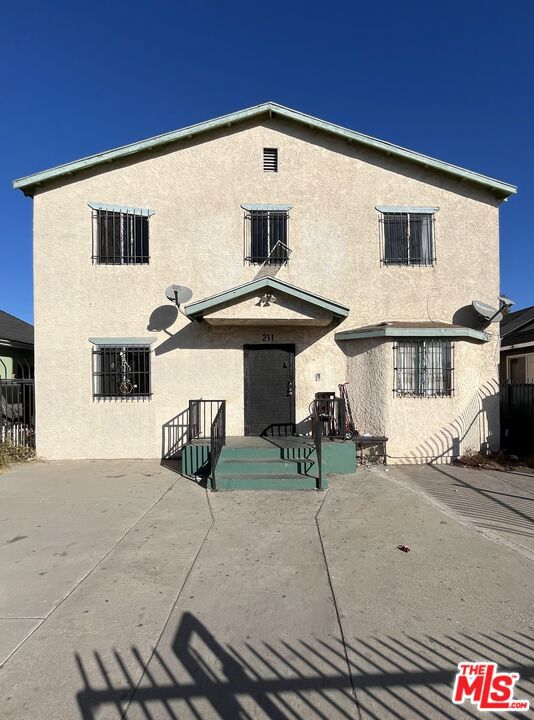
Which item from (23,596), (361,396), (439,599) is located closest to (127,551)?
(23,596)

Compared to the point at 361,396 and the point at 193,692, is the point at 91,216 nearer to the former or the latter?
the point at 361,396

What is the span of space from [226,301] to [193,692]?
6.34 metres

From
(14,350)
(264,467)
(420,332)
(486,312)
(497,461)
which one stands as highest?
(486,312)

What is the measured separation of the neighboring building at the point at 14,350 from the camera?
12219 mm

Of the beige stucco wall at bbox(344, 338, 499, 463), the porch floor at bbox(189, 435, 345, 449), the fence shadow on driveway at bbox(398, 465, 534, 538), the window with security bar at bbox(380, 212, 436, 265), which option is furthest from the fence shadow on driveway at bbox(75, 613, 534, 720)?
the window with security bar at bbox(380, 212, 436, 265)

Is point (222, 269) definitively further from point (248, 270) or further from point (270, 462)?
point (270, 462)

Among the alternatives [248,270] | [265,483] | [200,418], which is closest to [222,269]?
[248,270]

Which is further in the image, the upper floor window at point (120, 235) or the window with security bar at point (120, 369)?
the upper floor window at point (120, 235)

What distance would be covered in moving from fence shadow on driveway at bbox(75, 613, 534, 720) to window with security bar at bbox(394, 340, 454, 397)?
5.82m

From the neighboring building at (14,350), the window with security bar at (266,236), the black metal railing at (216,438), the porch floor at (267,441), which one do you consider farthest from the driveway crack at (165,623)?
the neighboring building at (14,350)

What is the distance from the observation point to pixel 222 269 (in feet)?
29.2

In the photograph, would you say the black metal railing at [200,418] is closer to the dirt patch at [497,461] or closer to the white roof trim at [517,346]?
the dirt patch at [497,461]

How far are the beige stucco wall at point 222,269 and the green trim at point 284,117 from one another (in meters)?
0.24

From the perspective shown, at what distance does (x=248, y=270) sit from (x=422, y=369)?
4.38 m
